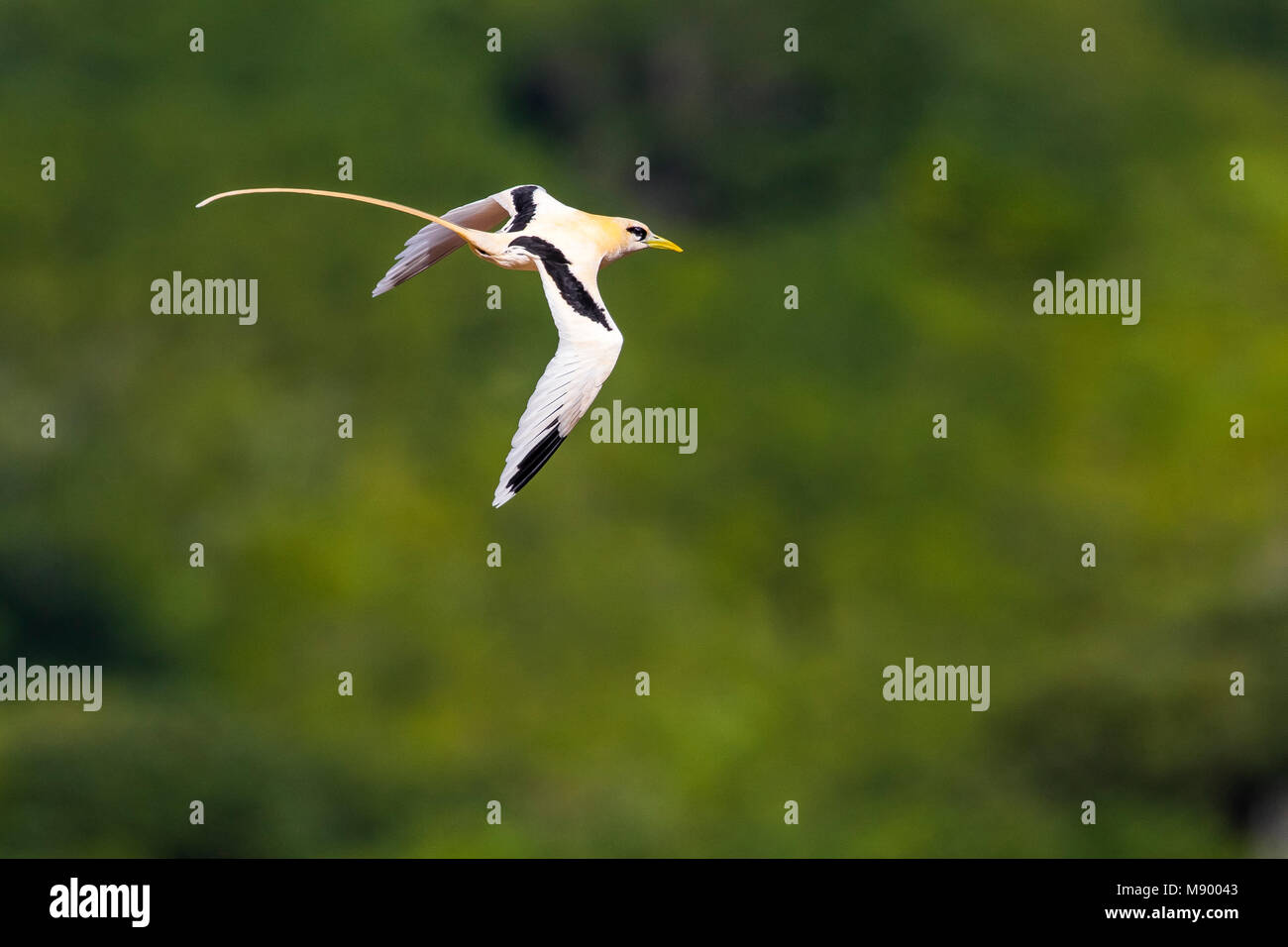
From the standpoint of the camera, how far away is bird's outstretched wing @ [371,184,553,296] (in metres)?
13.8

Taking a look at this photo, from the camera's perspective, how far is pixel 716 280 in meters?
39.0

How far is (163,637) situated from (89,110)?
45.6 feet

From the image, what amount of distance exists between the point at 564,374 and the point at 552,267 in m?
1.13

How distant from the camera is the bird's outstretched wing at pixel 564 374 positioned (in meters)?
11.3

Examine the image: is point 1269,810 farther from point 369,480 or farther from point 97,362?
point 97,362
